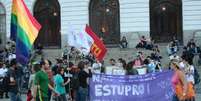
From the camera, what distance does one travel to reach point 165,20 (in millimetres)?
42656

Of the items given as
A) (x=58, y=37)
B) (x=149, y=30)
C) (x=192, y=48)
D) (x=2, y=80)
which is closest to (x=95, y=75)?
(x=2, y=80)

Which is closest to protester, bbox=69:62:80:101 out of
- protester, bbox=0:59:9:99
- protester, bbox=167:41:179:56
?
protester, bbox=0:59:9:99

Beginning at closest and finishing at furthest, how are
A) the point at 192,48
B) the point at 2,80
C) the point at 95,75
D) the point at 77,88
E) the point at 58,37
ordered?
the point at 95,75 < the point at 77,88 < the point at 2,80 < the point at 192,48 < the point at 58,37

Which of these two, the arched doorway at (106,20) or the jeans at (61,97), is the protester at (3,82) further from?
the arched doorway at (106,20)

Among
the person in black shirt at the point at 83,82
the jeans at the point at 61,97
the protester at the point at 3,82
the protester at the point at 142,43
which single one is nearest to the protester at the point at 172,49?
the protester at the point at 142,43

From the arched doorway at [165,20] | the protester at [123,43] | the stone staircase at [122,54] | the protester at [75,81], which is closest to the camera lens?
the protester at [75,81]

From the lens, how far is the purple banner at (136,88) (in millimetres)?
15898

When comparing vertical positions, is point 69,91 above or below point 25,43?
below

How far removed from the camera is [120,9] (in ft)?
141

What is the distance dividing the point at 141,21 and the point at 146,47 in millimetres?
4084

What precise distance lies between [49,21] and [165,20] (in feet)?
28.5

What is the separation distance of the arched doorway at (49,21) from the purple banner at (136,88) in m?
29.2

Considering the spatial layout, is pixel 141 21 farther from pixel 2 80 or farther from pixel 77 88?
pixel 77 88

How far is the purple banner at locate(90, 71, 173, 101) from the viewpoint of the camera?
15898mm
